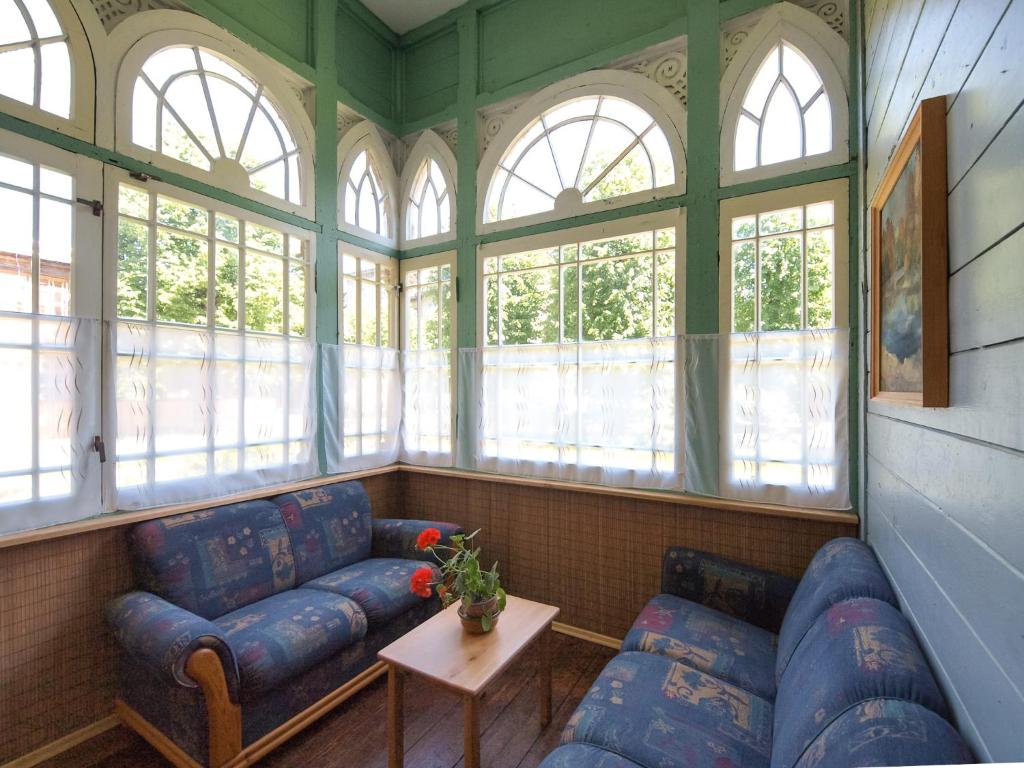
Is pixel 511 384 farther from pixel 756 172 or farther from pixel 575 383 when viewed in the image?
pixel 756 172

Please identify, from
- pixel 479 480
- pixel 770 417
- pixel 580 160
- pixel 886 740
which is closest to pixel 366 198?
pixel 580 160

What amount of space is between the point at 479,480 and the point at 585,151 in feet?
7.23

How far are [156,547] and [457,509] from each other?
1699mm

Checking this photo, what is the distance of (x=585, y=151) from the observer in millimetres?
2912

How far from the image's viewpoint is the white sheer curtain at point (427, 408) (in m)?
3.38

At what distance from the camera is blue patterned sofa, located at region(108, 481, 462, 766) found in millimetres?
1706

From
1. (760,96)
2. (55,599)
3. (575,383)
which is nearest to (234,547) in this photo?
(55,599)

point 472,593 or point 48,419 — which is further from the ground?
point 48,419

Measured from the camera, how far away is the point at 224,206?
8.38 feet

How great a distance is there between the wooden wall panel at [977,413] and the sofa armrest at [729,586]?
88 cm

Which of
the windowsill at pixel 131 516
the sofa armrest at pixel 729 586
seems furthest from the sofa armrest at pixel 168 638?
the sofa armrest at pixel 729 586

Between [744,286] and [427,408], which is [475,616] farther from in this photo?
[744,286]

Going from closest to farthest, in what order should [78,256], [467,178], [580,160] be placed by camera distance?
[78,256]
[580,160]
[467,178]

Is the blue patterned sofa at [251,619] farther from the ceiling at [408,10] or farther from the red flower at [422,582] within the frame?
the ceiling at [408,10]
